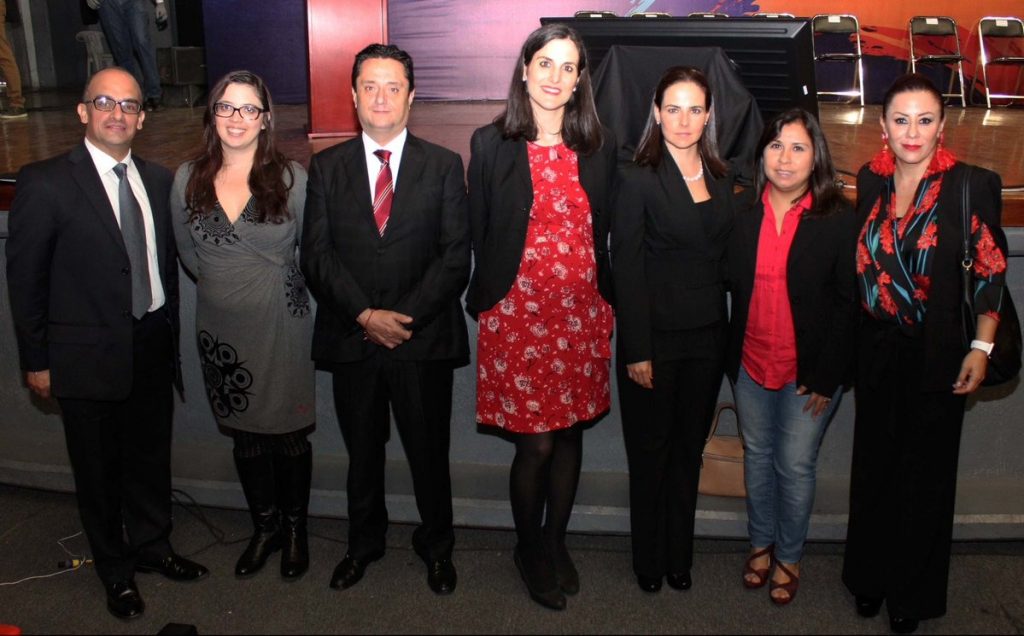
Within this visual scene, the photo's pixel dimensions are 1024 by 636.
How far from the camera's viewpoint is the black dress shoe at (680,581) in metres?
2.96

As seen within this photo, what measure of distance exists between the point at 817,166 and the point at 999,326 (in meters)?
0.63

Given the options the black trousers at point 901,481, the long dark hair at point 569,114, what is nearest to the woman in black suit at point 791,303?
the black trousers at point 901,481

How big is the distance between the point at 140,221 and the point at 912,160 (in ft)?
6.95

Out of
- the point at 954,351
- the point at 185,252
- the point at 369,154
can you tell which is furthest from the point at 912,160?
the point at 185,252

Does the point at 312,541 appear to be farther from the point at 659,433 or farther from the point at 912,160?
the point at 912,160

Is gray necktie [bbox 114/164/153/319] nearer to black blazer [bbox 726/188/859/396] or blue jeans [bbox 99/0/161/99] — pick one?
black blazer [bbox 726/188/859/396]

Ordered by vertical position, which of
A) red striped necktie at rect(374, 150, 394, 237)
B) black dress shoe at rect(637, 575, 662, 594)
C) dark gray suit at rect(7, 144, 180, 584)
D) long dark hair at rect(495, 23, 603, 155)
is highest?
long dark hair at rect(495, 23, 603, 155)

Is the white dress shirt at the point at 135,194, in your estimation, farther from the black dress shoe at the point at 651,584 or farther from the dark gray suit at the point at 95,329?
the black dress shoe at the point at 651,584

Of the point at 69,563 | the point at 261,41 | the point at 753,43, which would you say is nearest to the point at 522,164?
the point at 753,43

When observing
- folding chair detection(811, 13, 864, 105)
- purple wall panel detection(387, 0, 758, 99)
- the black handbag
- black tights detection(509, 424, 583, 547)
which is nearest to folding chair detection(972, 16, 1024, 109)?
folding chair detection(811, 13, 864, 105)

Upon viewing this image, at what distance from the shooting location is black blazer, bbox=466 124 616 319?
8.41 feet

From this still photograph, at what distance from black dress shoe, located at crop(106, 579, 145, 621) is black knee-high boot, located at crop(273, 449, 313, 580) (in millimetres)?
431

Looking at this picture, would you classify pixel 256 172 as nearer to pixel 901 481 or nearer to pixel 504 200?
pixel 504 200

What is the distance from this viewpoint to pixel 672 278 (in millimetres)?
2639
